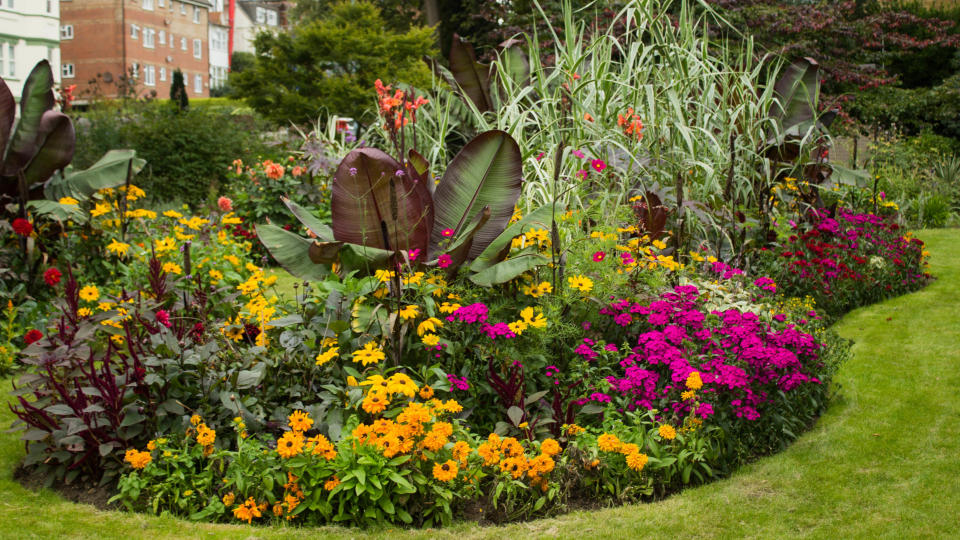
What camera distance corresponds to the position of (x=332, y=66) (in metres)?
18.9

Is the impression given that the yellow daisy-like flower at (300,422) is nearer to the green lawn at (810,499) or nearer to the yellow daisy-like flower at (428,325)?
the green lawn at (810,499)

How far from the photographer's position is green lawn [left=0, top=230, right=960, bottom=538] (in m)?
3.10

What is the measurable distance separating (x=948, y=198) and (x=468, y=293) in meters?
9.69

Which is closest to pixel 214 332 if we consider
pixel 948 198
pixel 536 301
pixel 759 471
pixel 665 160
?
pixel 536 301

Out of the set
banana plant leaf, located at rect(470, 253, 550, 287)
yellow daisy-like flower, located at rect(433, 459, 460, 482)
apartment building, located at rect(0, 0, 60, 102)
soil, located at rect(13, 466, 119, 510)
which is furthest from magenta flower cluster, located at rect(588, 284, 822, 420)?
apartment building, located at rect(0, 0, 60, 102)

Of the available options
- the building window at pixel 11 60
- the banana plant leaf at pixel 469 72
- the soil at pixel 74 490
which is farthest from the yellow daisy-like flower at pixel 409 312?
the building window at pixel 11 60

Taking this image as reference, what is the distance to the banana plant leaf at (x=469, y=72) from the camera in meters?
8.69

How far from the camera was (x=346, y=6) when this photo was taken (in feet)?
62.1

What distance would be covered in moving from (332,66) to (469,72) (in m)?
11.1

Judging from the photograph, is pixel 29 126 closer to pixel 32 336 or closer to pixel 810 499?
pixel 32 336

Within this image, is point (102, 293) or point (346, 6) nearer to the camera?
point (102, 293)

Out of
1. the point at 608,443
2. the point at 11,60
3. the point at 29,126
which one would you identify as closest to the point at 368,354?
the point at 608,443

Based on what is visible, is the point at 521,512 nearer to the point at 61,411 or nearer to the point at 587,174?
the point at 61,411

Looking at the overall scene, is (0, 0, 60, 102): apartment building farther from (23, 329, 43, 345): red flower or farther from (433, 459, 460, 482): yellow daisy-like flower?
(433, 459, 460, 482): yellow daisy-like flower
